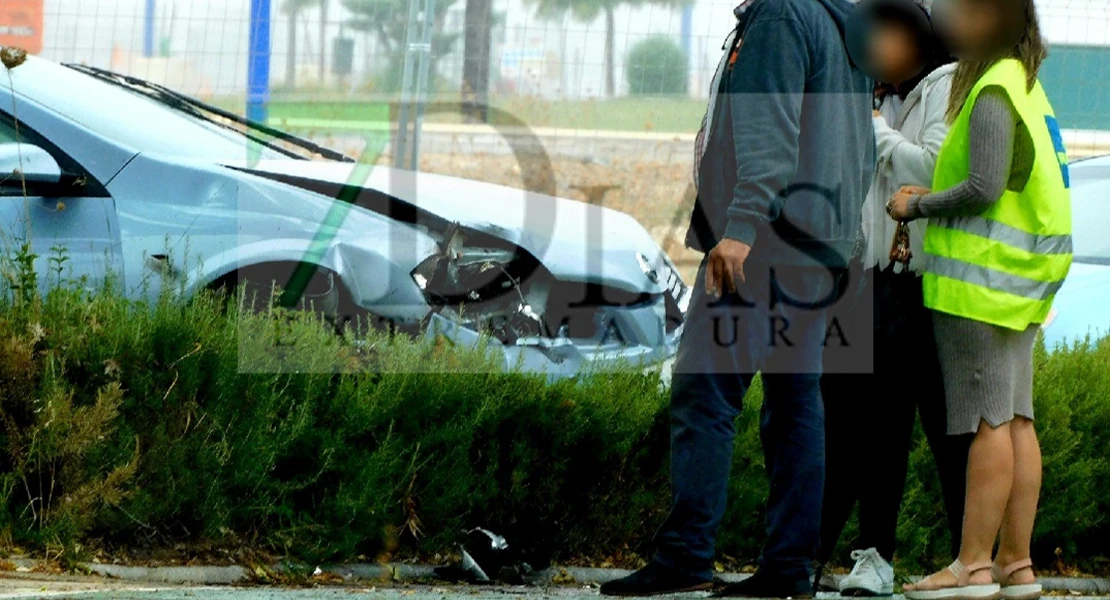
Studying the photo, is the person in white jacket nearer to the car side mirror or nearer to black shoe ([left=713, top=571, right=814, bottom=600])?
black shoe ([left=713, top=571, right=814, bottom=600])

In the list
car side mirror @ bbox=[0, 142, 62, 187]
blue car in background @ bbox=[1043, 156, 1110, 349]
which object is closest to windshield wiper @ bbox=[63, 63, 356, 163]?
car side mirror @ bbox=[0, 142, 62, 187]

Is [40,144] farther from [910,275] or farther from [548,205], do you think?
[910,275]

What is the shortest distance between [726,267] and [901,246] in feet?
2.58

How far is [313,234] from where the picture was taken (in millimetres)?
6688

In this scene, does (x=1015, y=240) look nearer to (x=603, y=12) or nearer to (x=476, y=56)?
(x=476, y=56)

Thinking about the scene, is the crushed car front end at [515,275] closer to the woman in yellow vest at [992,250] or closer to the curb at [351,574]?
the curb at [351,574]

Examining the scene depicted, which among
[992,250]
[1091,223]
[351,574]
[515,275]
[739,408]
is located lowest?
[351,574]

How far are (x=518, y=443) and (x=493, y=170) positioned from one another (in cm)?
819

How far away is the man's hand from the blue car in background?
2.96m

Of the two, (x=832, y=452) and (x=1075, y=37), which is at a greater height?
(x=1075, y=37)

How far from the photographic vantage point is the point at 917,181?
193 inches

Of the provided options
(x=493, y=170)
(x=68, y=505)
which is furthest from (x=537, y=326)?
(x=493, y=170)

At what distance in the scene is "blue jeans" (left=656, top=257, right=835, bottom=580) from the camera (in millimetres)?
4488

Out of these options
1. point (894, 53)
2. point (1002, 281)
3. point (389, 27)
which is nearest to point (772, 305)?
point (1002, 281)
